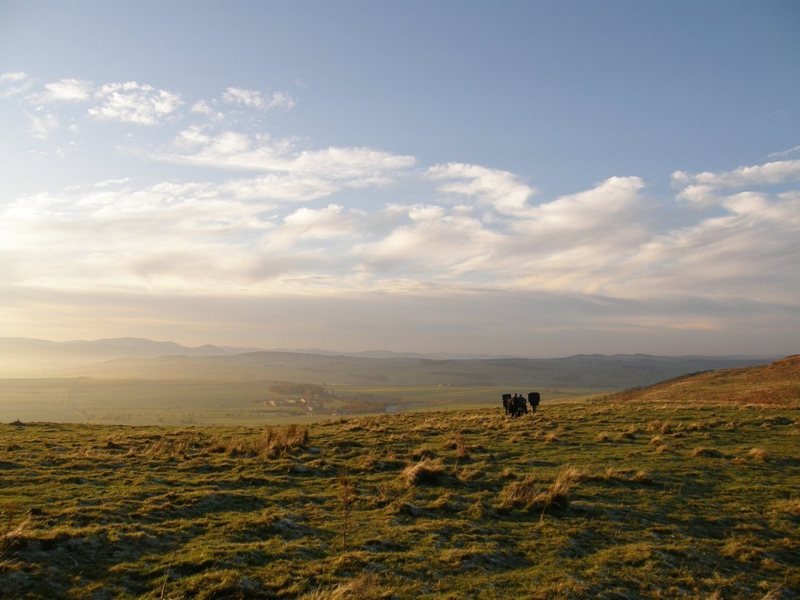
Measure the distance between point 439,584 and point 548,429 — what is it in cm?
1622

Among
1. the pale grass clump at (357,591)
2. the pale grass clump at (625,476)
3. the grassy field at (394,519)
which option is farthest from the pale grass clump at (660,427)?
the pale grass clump at (357,591)

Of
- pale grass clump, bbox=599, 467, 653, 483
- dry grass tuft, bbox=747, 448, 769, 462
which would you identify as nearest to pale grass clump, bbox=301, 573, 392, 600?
pale grass clump, bbox=599, 467, 653, 483

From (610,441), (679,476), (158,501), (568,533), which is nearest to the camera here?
(568,533)

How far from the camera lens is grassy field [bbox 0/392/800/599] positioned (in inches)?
297

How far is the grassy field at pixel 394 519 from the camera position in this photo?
297 inches

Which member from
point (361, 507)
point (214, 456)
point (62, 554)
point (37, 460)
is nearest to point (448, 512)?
point (361, 507)

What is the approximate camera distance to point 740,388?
4131 cm

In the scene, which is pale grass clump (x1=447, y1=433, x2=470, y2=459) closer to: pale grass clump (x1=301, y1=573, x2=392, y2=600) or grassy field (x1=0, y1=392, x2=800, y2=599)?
grassy field (x1=0, y1=392, x2=800, y2=599)

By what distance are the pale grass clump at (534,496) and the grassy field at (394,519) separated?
0.05 meters

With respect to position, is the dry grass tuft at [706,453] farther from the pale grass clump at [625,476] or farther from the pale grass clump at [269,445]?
the pale grass clump at [269,445]

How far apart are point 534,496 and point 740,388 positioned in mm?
38605

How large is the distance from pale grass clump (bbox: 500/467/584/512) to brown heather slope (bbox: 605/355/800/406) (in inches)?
1033

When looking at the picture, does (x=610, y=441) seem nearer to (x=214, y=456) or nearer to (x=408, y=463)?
(x=408, y=463)

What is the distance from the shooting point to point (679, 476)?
14.2 metres
